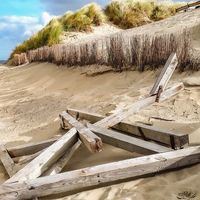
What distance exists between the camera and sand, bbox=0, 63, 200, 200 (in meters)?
3.58

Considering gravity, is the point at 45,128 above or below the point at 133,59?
below

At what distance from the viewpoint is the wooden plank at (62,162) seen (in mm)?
4113

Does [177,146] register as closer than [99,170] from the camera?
No

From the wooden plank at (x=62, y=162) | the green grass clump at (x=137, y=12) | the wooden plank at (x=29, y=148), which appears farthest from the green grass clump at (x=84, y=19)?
the wooden plank at (x=62, y=162)

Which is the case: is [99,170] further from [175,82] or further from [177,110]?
[175,82]

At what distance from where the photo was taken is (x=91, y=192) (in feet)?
12.0

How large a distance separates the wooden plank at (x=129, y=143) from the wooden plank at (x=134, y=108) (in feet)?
1.24

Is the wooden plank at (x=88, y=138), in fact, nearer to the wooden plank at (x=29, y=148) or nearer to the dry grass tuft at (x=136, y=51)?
the wooden plank at (x=29, y=148)

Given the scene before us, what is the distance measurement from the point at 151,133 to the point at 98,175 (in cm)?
132

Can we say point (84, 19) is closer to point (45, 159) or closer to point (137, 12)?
point (137, 12)

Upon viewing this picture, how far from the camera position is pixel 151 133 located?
477 centimetres

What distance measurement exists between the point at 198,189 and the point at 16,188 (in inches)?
60.2

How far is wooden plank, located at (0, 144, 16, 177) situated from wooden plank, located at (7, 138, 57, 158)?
10cm

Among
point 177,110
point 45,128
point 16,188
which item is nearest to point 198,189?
point 16,188
